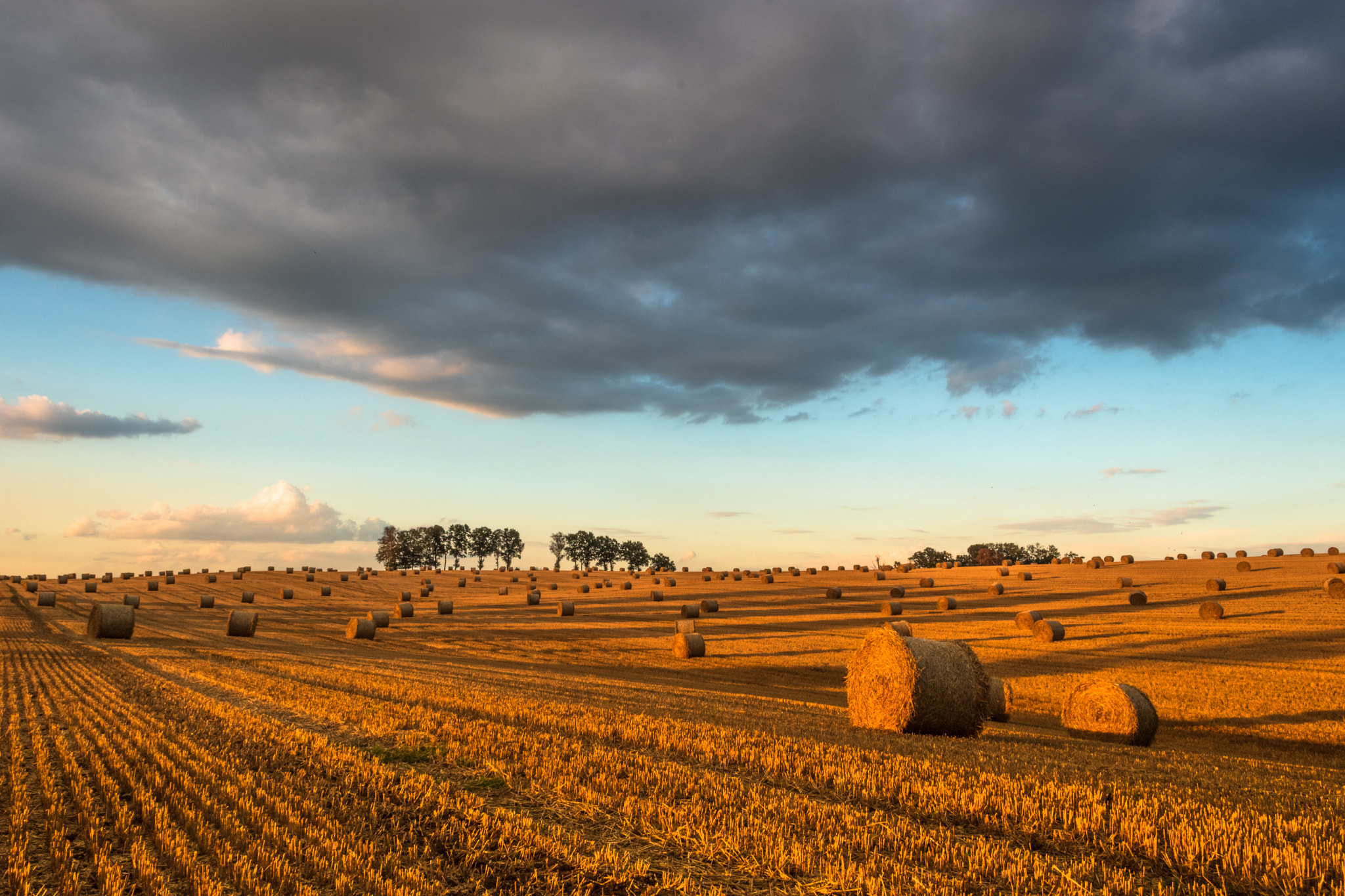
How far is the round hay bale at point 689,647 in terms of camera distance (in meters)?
30.9

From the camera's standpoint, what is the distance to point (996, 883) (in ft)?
18.9

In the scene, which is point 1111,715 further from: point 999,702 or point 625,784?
point 625,784

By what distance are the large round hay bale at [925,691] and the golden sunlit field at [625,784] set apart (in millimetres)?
952

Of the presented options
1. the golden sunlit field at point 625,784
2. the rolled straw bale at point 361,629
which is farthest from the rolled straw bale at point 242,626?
the golden sunlit field at point 625,784

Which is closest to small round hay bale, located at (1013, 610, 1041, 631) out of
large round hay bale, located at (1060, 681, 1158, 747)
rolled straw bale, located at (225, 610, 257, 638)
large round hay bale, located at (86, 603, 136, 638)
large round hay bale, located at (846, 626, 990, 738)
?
large round hay bale, located at (1060, 681, 1158, 747)

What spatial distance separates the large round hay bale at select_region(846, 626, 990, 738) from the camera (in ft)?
48.5

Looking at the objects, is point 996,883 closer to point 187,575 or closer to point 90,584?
point 90,584

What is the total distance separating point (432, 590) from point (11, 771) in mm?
63191

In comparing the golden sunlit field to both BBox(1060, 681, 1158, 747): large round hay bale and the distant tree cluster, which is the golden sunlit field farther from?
the distant tree cluster

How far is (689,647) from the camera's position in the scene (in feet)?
102

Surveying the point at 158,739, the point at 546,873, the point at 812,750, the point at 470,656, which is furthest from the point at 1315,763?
the point at 470,656

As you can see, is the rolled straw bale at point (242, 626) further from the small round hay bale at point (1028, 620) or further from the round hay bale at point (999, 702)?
the small round hay bale at point (1028, 620)

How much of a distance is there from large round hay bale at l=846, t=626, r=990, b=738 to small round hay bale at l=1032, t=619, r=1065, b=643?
61.1 feet

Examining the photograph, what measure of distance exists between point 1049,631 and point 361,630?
31288mm
